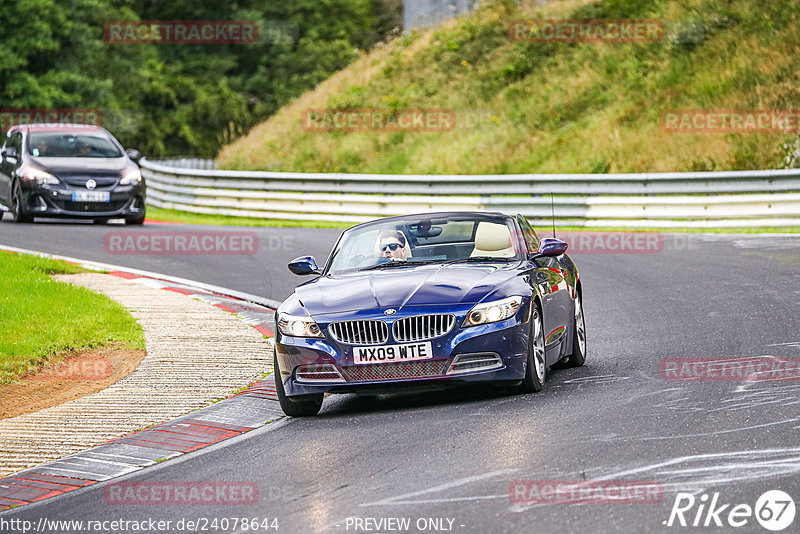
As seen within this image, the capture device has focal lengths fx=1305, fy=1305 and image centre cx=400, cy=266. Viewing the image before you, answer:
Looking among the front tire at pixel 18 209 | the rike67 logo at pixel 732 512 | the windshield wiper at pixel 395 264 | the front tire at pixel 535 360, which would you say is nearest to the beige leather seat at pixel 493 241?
the windshield wiper at pixel 395 264

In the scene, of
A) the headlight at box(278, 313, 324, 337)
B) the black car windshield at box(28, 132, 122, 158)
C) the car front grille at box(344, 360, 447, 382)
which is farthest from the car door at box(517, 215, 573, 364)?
the black car windshield at box(28, 132, 122, 158)

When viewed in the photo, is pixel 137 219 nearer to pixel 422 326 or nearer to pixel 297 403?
pixel 297 403

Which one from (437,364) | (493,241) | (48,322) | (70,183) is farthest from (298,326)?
(70,183)

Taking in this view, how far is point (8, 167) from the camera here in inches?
939

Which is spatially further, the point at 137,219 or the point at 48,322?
the point at 137,219

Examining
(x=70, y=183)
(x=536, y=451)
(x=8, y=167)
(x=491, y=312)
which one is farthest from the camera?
(x=8, y=167)

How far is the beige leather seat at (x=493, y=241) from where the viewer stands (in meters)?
10.2

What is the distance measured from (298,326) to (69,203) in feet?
48.5

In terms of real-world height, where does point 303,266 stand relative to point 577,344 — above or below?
above

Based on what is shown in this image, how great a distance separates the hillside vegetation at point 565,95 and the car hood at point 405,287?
16.8 m

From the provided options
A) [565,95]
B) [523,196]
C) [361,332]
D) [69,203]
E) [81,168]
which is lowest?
[523,196]

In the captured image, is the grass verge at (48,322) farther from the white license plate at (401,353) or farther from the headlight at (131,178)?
the headlight at (131,178)

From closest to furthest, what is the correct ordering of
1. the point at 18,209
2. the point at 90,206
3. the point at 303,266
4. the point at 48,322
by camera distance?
1. the point at 303,266
2. the point at 48,322
3. the point at 90,206
4. the point at 18,209

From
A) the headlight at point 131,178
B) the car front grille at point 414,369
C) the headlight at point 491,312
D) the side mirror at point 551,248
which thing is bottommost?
the car front grille at point 414,369
